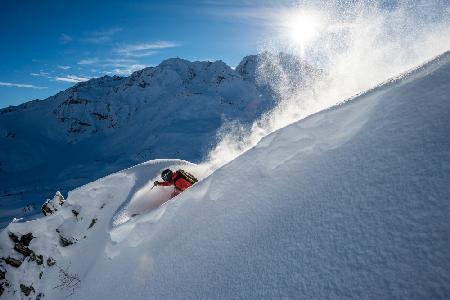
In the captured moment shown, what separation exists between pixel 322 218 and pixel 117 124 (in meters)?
78.8

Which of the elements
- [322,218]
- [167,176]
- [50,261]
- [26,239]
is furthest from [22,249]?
[322,218]

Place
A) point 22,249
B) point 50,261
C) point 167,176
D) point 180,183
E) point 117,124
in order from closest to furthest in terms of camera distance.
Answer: point 180,183
point 167,176
point 50,261
point 22,249
point 117,124

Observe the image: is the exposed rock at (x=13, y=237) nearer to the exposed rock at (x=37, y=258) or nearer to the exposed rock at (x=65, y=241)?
the exposed rock at (x=37, y=258)

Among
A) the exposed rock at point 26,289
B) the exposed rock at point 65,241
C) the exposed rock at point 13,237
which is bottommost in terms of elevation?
the exposed rock at point 26,289

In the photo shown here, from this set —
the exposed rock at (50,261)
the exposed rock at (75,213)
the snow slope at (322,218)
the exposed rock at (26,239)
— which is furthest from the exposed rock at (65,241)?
the snow slope at (322,218)

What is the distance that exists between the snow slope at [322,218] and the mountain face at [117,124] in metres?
36.6

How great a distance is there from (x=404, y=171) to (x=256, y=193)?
124 centimetres

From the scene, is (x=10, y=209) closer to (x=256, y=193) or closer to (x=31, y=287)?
(x=31, y=287)

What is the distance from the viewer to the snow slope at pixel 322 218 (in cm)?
154

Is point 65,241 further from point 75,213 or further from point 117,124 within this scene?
point 117,124

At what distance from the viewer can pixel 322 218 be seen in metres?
2.00

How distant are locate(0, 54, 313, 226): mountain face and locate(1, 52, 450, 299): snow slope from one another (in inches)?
1440

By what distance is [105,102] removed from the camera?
88.1 metres

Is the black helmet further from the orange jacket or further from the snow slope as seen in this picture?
the snow slope
